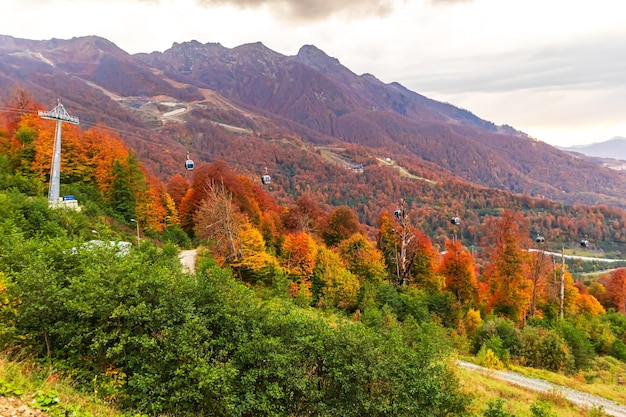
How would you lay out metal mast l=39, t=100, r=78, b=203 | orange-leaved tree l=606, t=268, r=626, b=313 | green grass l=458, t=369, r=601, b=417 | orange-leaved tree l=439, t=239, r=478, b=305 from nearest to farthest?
green grass l=458, t=369, r=601, b=417 < metal mast l=39, t=100, r=78, b=203 < orange-leaved tree l=439, t=239, r=478, b=305 < orange-leaved tree l=606, t=268, r=626, b=313

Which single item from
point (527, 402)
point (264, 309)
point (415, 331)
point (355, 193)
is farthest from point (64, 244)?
point (355, 193)

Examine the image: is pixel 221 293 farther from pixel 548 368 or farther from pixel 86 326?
pixel 548 368

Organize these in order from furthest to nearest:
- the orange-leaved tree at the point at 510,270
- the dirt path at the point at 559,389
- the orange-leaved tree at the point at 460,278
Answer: the orange-leaved tree at the point at 460,278 → the orange-leaved tree at the point at 510,270 → the dirt path at the point at 559,389

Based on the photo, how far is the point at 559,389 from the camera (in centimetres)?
2077

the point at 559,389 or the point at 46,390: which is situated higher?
the point at 46,390

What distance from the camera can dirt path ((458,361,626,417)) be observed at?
19.0 m

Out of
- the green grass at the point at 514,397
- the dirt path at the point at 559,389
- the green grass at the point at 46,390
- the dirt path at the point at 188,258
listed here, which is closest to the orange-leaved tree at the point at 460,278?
the dirt path at the point at 559,389

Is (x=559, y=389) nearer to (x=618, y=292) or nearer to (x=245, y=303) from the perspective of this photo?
(x=245, y=303)

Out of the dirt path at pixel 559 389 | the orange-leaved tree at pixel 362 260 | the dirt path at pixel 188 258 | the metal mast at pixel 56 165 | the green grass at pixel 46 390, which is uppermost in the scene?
the metal mast at pixel 56 165

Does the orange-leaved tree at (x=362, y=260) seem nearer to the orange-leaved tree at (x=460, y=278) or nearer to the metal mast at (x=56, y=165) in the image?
the orange-leaved tree at (x=460, y=278)

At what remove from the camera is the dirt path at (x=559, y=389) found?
747 inches

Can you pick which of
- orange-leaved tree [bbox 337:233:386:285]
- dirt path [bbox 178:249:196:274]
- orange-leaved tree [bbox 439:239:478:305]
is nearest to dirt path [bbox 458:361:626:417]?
orange-leaved tree [bbox 337:233:386:285]

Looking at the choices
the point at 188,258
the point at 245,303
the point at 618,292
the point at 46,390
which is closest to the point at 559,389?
the point at 245,303

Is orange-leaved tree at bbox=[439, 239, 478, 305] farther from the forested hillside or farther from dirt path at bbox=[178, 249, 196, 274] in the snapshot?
dirt path at bbox=[178, 249, 196, 274]
